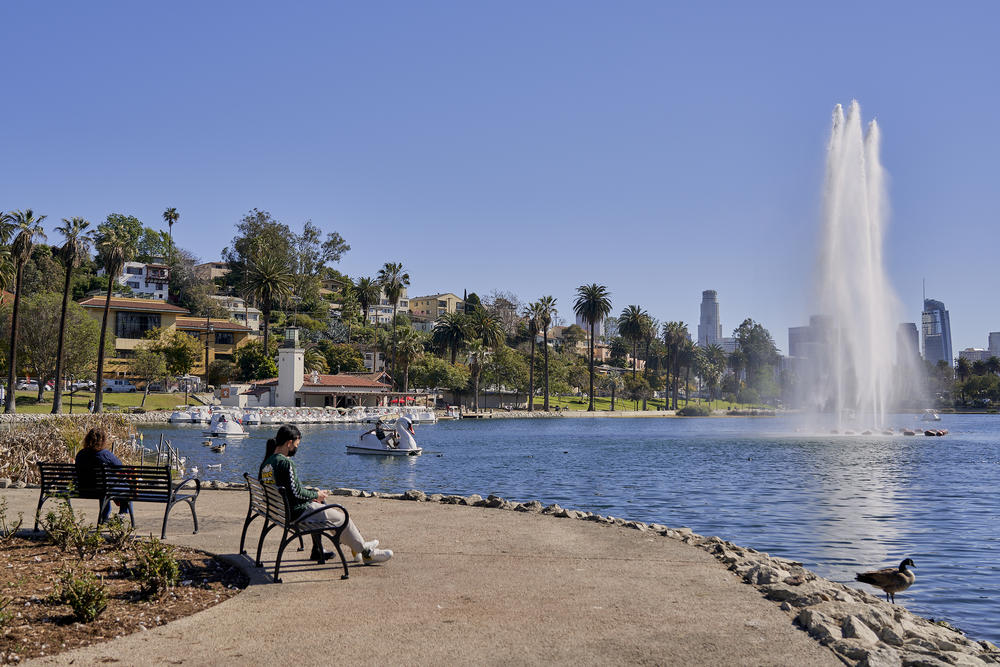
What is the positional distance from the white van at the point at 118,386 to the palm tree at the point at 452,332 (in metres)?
48.7

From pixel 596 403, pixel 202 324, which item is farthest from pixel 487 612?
pixel 596 403

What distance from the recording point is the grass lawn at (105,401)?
7238cm

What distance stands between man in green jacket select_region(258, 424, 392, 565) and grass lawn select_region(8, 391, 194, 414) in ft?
230

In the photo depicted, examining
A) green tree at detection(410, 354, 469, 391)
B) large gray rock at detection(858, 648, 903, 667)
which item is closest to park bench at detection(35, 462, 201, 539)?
large gray rock at detection(858, 648, 903, 667)

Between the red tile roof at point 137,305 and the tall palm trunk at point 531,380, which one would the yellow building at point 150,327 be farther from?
the tall palm trunk at point 531,380

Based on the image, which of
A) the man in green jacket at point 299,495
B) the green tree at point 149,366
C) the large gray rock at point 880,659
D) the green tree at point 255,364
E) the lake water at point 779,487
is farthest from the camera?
the green tree at point 255,364

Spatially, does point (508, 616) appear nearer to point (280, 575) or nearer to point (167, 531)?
point (280, 575)

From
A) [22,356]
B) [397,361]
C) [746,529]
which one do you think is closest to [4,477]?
[746,529]

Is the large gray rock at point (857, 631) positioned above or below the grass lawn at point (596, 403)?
below

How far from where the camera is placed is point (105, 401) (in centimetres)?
8212

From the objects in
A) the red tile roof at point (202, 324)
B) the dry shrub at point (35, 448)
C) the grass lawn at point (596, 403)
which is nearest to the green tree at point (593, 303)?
the grass lawn at point (596, 403)

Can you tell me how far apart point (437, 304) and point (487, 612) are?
180429 millimetres

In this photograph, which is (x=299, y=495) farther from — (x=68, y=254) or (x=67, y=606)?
(x=68, y=254)

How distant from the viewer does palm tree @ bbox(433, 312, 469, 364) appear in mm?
126875
